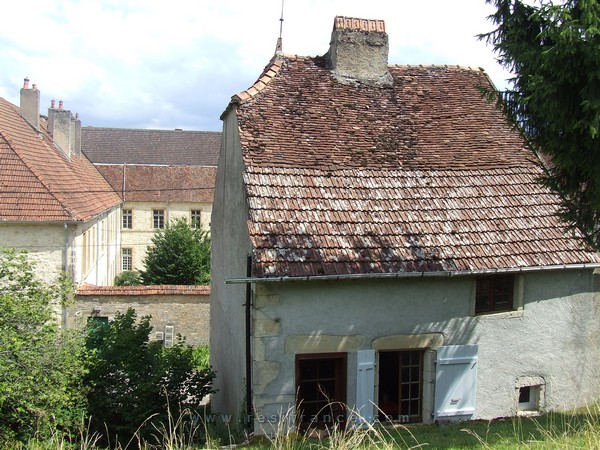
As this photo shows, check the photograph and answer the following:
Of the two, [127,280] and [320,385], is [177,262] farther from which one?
[320,385]

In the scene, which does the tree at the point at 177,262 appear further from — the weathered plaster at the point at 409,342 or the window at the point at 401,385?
the weathered plaster at the point at 409,342

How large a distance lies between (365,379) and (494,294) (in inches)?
102

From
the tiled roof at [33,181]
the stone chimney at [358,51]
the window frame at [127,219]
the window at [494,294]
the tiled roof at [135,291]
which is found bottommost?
the tiled roof at [135,291]

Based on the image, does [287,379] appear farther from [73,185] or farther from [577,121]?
[73,185]

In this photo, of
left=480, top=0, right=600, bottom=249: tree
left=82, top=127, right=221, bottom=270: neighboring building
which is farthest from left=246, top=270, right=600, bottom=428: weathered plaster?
left=82, top=127, right=221, bottom=270: neighboring building

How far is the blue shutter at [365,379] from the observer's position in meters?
8.62

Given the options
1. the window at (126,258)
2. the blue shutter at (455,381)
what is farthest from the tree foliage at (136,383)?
the window at (126,258)

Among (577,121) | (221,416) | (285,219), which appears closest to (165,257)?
(221,416)

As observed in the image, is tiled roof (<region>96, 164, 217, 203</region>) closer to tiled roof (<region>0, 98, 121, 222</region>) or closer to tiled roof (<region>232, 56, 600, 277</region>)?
tiled roof (<region>0, 98, 121, 222</region>)

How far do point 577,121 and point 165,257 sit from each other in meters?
20.5

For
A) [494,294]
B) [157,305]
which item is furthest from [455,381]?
[157,305]

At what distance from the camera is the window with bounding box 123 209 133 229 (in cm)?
3803

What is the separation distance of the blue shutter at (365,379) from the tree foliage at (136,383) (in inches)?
104

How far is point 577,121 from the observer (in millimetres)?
6262
